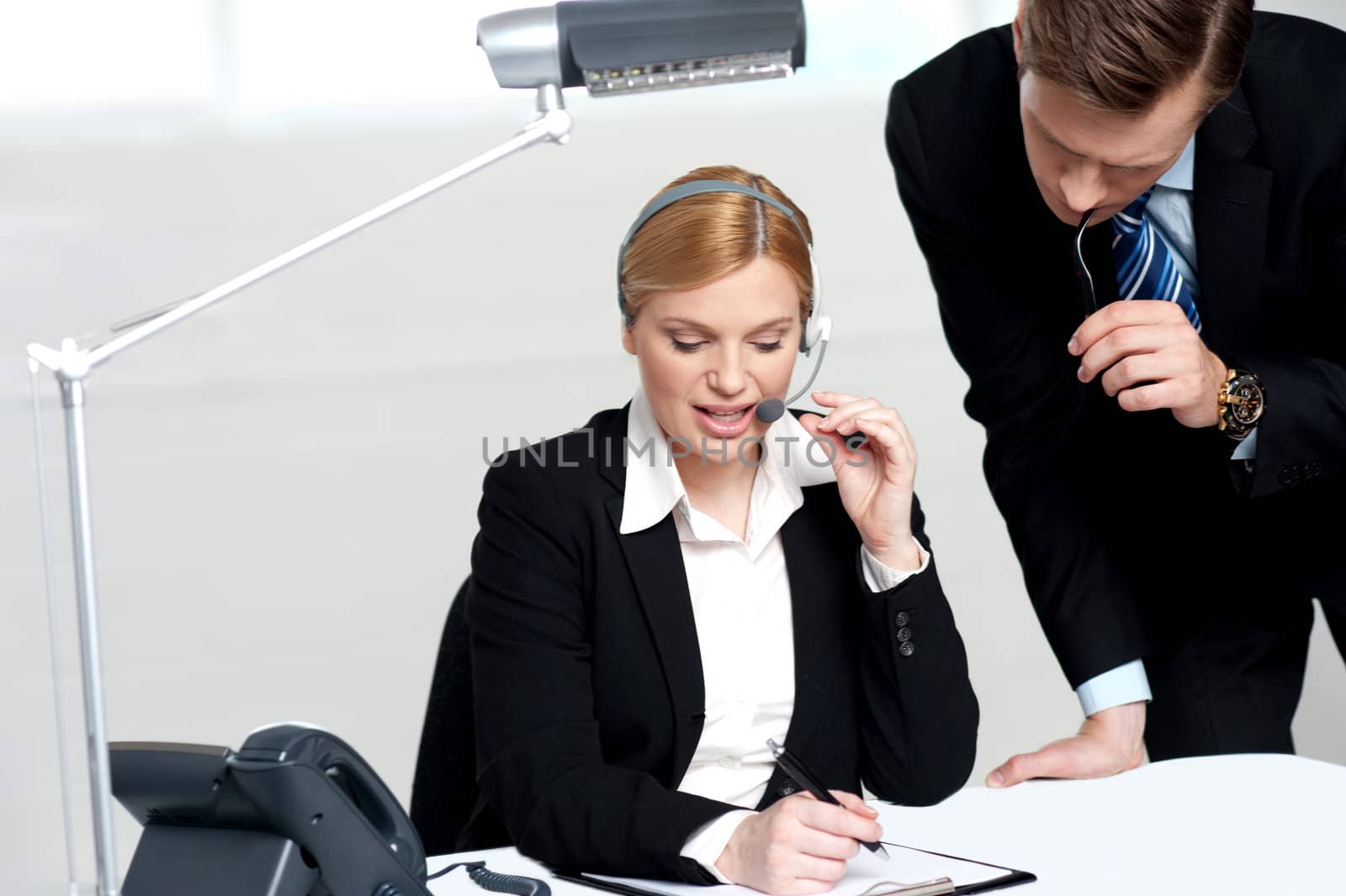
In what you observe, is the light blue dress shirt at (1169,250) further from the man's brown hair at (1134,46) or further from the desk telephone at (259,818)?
the desk telephone at (259,818)

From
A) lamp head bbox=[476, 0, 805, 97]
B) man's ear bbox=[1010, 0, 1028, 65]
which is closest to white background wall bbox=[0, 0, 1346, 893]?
man's ear bbox=[1010, 0, 1028, 65]

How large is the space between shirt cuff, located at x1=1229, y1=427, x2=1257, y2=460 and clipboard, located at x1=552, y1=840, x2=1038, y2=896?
0.65 m

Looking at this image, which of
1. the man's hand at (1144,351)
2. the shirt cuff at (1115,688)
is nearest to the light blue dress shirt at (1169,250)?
the shirt cuff at (1115,688)

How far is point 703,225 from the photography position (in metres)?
1.71

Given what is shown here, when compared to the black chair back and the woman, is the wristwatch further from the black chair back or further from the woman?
the black chair back

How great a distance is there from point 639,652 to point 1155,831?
614mm

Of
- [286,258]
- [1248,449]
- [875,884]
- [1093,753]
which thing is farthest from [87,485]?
[1248,449]

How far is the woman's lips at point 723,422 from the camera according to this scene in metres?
1.75

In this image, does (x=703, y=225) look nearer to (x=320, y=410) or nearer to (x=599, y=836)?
(x=599, y=836)

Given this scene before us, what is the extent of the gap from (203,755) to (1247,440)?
1.29m

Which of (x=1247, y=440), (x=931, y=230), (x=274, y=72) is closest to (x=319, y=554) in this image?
(x=274, y=72)

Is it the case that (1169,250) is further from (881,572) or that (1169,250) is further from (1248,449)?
(881,572)

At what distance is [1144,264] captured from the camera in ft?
6.23

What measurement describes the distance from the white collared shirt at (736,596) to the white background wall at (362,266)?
8.76ft
